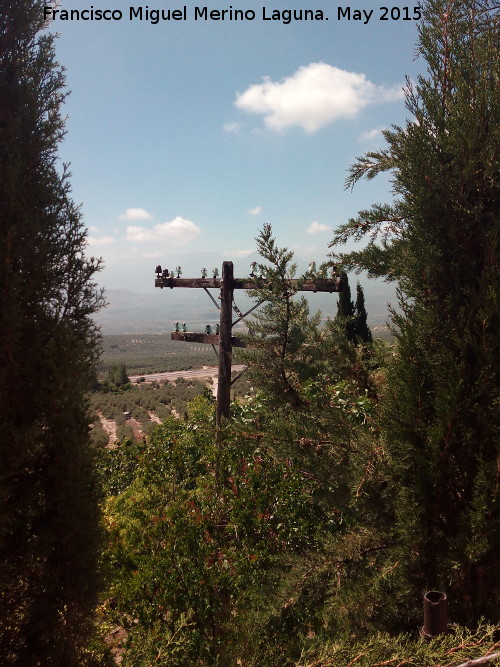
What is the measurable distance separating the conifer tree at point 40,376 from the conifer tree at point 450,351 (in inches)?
93.8

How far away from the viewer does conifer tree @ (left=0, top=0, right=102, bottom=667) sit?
265 cm

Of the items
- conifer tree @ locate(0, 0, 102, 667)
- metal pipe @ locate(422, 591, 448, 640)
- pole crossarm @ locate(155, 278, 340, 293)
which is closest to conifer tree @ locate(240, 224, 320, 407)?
pole crossarm @ locate(155, 278, 340, 293)

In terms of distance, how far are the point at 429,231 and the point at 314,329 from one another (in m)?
1.61

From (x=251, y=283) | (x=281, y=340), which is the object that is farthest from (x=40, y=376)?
(x=251, y=283)

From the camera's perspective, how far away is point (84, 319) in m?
3.16

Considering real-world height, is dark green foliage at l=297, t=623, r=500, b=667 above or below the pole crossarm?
below

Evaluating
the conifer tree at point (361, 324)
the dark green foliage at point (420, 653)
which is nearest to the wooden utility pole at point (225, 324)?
the dark green foliage at point (420, 653)

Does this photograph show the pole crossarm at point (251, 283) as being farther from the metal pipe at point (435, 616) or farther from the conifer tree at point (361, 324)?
the conifer tree at point (361, 324)

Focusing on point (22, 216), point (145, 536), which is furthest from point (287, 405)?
point (22, 216)

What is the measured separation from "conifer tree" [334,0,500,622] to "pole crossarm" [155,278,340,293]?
1350 mm

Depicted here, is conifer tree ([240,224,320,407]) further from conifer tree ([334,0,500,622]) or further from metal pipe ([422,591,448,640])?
metal pipe ([422,591,448,640])

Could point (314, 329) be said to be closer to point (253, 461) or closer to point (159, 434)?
point (253, 461)

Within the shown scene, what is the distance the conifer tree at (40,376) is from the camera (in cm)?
265

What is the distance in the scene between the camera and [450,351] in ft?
9.27
